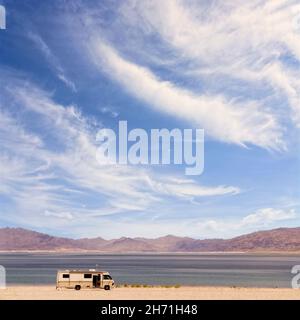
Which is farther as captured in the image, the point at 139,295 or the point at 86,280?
the point at 86,280

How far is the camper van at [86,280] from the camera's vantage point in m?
51.9

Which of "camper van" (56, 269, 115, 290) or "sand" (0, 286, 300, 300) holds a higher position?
"camper van" (56, 269, 115, 290)

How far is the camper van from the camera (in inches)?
2044

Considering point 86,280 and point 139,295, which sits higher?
point 86,280

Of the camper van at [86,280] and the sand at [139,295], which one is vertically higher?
the camper van at [86,280]

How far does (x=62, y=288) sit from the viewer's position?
2072 inches

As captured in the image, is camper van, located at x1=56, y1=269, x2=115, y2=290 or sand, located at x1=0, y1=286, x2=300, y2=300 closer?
sand, located at x1=0, y1=286, x2=300, y2=300

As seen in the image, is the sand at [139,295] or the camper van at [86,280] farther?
the camper van at [86,280]

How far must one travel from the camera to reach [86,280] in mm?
52312
